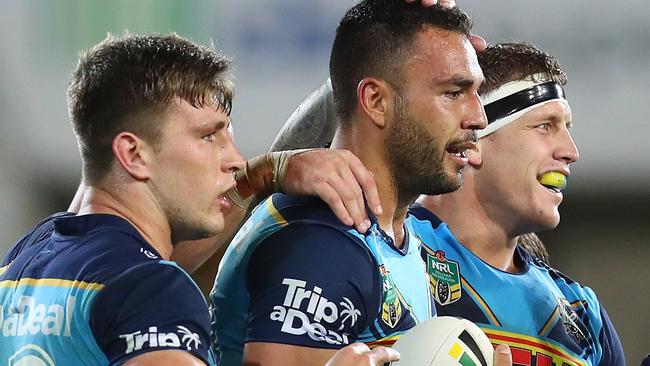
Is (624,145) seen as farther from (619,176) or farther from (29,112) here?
(29,112)

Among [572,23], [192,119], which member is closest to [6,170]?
[572,23]

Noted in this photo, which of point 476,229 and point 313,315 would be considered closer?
point 313,315

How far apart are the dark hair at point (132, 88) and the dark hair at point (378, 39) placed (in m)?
0.80

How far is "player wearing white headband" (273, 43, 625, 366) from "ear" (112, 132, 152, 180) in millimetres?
1402

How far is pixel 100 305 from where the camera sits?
8.30 ft

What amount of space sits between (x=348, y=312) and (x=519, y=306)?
4.31ft

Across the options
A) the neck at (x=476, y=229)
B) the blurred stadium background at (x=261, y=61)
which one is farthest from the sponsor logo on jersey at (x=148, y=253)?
the blurred stadium background at (x=261, y=61)

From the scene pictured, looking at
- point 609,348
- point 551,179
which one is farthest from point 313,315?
point 609,348

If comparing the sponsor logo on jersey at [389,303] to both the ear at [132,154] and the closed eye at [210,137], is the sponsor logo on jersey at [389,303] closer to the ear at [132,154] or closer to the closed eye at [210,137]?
the closed eye at [210,137]

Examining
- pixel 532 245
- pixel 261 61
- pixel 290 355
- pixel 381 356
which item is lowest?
A: pixel 290 355

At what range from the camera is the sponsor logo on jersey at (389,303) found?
11.1 feet

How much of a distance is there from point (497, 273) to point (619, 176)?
366 centimetres

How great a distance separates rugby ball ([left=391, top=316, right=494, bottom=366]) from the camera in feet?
10.1

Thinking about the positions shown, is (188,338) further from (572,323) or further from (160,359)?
(572,323)
